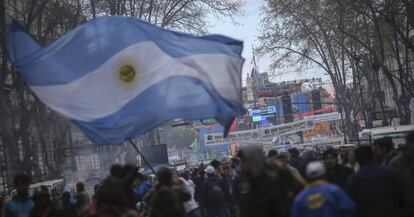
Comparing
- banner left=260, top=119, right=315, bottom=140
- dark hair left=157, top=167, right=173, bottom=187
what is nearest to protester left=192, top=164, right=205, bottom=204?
dark hair left=157, top=167, right=173, bottom=187

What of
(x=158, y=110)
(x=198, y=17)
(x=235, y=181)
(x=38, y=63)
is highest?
(x=198, y=17)

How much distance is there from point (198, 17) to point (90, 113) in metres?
29.7

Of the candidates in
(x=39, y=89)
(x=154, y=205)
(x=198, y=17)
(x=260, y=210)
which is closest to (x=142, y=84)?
(x=39, y=89)

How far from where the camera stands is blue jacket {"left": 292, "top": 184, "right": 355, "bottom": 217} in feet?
22.3

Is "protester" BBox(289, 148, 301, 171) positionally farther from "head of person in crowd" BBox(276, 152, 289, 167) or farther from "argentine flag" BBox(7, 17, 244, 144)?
"argentine flag" BBox(7, 17, 244, 144)

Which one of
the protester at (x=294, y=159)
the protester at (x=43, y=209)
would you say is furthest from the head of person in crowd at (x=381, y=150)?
the protester at (x=43, y=209)

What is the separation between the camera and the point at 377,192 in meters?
7.65

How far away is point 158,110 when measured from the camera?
34.2ft

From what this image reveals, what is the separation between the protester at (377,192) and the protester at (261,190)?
101cm

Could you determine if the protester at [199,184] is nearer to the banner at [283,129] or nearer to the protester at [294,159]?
the protester at [294,159]

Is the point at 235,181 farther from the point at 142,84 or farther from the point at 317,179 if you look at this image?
the point at 317,179

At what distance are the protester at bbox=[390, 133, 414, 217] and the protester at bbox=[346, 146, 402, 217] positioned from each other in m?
0.12

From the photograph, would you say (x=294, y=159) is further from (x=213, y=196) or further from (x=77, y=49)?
(x=77, y=49)

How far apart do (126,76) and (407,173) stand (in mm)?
4143
